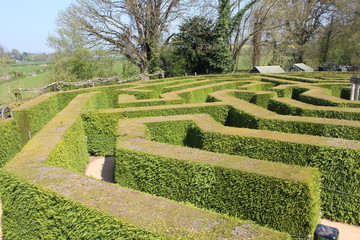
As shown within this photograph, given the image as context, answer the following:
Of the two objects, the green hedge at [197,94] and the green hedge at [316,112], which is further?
the green hedge at [197,94]

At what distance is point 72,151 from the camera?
26.7 feet

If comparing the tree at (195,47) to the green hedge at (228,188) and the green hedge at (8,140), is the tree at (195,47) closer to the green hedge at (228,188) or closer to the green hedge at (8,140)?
the green hedge at (8,140)

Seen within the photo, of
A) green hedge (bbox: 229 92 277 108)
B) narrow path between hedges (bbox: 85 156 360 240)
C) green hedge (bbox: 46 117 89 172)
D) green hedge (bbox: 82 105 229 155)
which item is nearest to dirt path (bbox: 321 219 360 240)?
narrow path between hedges (bbox: 85 156 360 240)

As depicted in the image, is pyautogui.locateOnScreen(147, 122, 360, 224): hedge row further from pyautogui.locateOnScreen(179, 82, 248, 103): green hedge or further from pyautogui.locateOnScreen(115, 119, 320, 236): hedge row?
pyautogui.locateOnScreen(179, 82, 248, 103): green hedge

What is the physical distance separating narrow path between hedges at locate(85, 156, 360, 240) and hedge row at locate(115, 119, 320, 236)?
153cm

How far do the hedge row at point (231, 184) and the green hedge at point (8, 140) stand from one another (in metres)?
5.21

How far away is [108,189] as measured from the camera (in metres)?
4.45

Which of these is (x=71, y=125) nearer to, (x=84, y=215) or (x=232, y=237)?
(x=84, y=215)

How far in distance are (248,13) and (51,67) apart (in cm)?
2672

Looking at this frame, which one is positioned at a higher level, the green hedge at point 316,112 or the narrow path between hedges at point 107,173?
the green hedge at point 316,112

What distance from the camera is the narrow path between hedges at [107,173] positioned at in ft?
18.8

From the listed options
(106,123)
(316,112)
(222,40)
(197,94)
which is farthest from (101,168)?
(222,40)

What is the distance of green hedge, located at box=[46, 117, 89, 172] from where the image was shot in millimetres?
6574

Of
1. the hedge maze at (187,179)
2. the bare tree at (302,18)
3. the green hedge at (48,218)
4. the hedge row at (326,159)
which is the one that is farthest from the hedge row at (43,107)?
the bare tree at (302,18)
